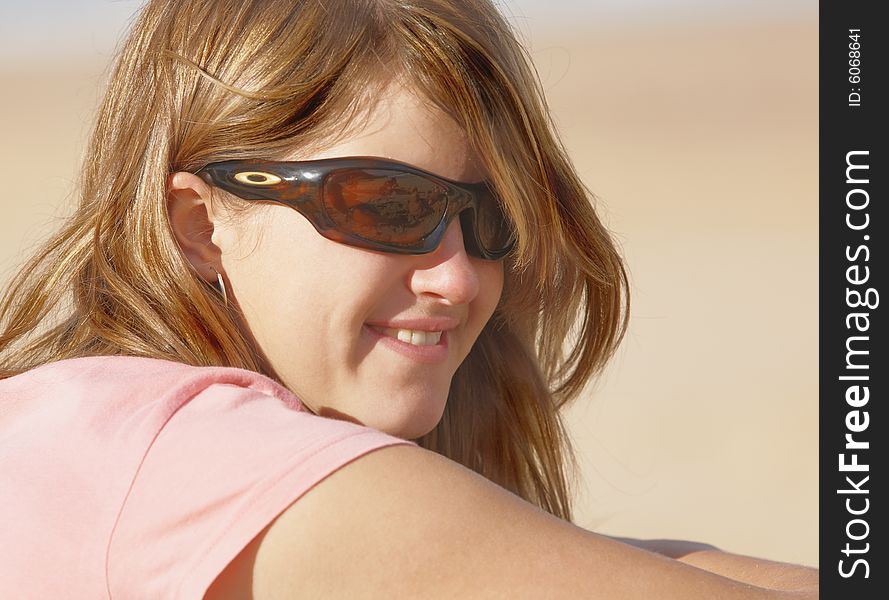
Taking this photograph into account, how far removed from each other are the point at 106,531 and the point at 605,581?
2.51 ft

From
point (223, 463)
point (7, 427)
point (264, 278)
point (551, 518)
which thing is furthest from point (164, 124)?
point (551, 518)

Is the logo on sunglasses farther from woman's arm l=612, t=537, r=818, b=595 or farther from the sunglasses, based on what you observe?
woman's arm l=612, t=537, r=818, b=595

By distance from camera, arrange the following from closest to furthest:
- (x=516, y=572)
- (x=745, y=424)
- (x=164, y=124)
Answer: (x=516, y=572) → (x=164, y=124) → (x=745, y=424)

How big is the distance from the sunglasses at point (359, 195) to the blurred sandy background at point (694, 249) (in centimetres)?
89

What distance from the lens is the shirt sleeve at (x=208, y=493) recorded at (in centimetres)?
164

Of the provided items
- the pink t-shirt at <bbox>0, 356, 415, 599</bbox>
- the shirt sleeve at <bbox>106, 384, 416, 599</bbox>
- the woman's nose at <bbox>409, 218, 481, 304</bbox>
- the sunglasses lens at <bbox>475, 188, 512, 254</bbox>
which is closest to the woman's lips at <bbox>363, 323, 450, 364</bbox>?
the woman's nose at <bbox>409, 218, 481, 304</bbox>

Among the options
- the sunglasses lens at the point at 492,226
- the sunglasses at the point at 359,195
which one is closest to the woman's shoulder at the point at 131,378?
the sunglasses at the point at 359,195

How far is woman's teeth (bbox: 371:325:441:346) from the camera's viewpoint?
95.2 inches

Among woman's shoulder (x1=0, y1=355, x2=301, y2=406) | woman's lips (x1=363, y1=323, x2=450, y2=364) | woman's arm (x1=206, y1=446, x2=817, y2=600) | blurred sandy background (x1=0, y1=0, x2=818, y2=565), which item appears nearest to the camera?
woman's arm (x1=206, y1=446, x2=817, y2=600)

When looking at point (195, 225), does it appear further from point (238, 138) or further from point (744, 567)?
point (744, 567)

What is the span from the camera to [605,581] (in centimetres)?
166

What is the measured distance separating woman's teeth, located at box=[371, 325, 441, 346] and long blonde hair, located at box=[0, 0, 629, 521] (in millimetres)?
276
